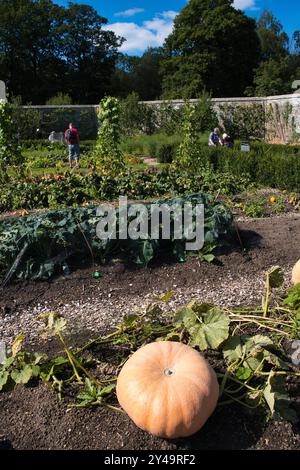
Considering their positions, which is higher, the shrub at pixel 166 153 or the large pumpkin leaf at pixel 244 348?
the shrub at pixel 166 153

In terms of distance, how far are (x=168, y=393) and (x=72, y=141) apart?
12.7 m

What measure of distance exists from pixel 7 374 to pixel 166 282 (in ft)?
6.55

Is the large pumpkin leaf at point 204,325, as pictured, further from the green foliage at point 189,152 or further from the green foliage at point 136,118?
the green foliage at point 136,118

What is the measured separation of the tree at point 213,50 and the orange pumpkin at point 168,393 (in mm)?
33382

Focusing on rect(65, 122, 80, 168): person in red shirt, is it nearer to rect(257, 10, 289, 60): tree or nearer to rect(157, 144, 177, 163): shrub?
rect(157, 144, 177, 163): shrub

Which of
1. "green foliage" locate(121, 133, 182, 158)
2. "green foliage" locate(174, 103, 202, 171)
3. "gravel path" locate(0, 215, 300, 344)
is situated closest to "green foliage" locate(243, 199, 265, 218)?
"gravel path" locate(0, 215, 300, 344)

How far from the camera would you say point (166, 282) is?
441 centimetres

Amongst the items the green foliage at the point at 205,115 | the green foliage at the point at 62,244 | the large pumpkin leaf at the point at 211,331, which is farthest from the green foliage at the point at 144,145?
the large pumpkin leaf at the point at 211,331

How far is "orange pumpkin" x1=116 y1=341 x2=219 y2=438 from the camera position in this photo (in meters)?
2.23

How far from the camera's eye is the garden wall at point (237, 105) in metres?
19.0

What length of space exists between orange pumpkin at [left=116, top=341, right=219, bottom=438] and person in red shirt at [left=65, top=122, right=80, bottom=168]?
39.3ft

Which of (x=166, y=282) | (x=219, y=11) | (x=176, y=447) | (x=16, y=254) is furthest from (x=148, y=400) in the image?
(x=219, y=11)

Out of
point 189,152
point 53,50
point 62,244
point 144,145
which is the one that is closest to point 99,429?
point 62,244

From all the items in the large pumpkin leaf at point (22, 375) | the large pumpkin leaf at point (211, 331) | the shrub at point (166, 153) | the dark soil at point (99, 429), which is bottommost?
the dark soil at point (99, 429)
